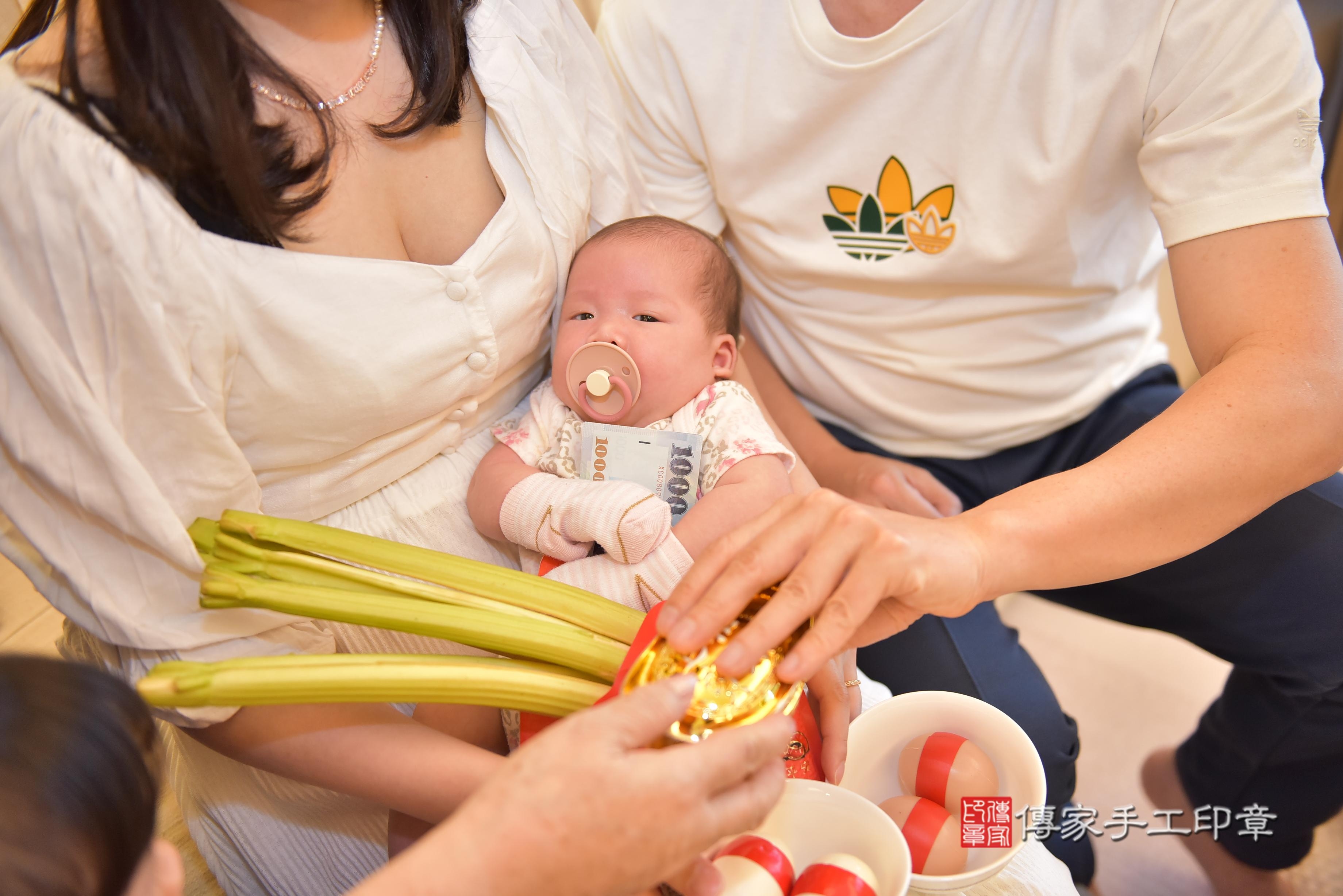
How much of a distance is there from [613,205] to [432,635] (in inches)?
28.6

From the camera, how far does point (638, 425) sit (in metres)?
1.18

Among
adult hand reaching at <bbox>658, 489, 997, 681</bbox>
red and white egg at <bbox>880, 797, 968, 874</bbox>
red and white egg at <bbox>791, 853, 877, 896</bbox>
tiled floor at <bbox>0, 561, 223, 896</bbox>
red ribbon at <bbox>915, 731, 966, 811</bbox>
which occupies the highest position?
adult hand reaching at <bbox>658, 489, 997, 681</bbox>

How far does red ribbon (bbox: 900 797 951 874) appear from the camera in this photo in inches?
34.4

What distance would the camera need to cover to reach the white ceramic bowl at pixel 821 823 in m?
0.80

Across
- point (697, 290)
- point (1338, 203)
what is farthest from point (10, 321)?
point (1338, 203)

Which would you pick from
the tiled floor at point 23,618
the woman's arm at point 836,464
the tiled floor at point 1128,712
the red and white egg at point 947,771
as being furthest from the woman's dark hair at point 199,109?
the tiled floor at point 1128,712

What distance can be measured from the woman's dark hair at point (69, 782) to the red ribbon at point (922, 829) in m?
0.68

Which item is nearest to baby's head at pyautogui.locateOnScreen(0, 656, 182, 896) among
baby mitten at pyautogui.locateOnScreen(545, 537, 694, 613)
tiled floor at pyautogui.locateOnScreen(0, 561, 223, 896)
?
baby mitten at pyautogui.locateOnScreen(545, 537, 694, 613)

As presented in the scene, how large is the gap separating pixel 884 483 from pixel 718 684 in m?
0.65

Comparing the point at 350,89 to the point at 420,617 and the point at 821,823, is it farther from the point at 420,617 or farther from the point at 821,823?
the point at 821,823

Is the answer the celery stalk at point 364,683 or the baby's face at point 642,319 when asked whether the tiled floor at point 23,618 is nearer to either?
the celery stalk at point 364,683

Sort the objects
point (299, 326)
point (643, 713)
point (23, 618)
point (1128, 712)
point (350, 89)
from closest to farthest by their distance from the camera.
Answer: point (643, 713) < point (299, 326) < point (350, 89) < point (23, 618) < point (1128, 712)

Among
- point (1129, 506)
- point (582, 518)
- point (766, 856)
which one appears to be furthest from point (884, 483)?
point (766, 856)

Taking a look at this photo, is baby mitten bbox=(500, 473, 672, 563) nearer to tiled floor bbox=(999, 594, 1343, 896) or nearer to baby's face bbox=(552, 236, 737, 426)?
baby's face bbox=(552, 236, 737, 426)
